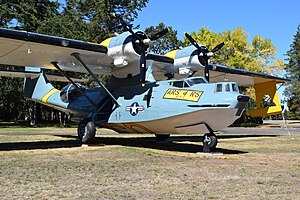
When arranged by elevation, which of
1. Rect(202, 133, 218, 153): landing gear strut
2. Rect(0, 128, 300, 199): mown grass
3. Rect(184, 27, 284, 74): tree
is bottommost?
Rect(0, 128, 300, 199): mown grass

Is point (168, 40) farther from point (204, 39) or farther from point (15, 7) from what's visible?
point (15, 7)

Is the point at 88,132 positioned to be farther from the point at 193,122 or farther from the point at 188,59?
the point at 188,59

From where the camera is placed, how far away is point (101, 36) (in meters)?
37.0

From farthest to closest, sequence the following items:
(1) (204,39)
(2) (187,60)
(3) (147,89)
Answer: (1) (204,39)
(2) (187,60)
(3) (147,89)

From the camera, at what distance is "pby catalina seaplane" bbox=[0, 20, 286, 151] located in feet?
38.2

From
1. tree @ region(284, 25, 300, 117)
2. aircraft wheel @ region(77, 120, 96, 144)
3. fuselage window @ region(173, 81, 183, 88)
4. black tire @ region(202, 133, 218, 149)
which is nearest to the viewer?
black tire @ region(202, 133, 218, 149)

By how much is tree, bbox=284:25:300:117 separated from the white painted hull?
4406 centimetres

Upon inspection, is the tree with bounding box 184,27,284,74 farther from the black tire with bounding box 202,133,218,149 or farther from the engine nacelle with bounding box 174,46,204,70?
the black tire with bounding box 202,133,218,149

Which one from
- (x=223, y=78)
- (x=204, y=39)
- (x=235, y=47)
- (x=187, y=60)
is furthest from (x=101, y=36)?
(x=187, y=60)

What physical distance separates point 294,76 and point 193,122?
49975 millimetres

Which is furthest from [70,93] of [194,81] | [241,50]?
[241,50]

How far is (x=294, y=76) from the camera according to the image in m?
56.7

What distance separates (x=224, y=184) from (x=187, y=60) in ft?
31.5

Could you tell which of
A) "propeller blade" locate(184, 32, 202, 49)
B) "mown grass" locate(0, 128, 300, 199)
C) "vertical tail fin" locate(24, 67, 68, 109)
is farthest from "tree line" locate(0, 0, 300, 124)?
"mown grass" locate(0, 128, 300, 199)
